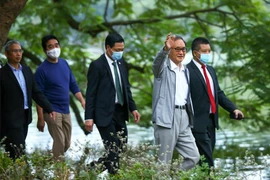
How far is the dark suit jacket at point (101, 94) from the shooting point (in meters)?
11.4

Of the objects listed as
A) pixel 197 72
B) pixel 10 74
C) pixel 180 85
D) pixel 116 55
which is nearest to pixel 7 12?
pixel 10 74

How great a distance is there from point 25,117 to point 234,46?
723 cm

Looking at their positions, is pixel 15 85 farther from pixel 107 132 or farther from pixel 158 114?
pixel 158 114

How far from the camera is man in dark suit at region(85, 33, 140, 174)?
11.4 metres

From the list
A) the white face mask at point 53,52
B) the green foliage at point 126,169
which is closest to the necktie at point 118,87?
the white face mask at point 53,52

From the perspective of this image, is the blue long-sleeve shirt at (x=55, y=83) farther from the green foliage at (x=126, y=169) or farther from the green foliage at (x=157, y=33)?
the green foliage at (x=157, y=33)

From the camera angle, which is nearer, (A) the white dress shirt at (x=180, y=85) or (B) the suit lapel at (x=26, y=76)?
(A) the white dress shirt at (x=180, y=85)

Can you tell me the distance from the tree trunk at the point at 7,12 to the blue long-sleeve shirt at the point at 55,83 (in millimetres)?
1405

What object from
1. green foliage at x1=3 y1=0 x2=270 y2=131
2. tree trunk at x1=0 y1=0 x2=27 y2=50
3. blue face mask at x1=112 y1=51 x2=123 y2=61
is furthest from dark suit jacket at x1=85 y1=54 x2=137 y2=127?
green foliage at x1=3 y1=0 x2=270 y2=131

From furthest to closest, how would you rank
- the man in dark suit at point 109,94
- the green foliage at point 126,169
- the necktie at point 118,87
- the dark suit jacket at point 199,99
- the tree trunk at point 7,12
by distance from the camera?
the necktie at point 118,87
the man in dark suit at point 109,94
the dark suit jacket at point 199,99
the tree trunk at point 7,12
the green foliage at point 126,169

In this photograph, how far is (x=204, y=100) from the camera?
445 inches

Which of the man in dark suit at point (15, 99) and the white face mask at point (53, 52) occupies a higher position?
the white face mask at point (53, 52)

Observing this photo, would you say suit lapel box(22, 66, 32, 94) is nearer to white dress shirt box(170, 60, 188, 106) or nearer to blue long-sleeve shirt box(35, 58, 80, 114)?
blue long-sleeve shirt box(35, 58, 80, 114)

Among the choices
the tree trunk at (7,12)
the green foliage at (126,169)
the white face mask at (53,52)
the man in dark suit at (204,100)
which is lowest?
the green foliage at (126,169)
